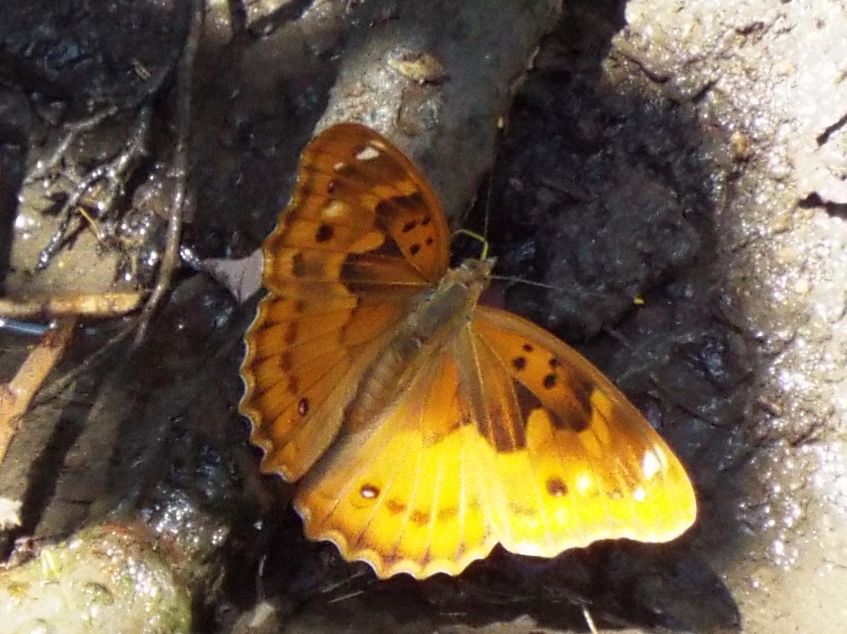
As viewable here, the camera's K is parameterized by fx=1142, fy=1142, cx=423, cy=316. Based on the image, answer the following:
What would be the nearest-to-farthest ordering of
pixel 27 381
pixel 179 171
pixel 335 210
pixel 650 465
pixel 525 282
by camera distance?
pixel 650 465
pixel 335 210
pixel 27 381
pixel 525 282
pixel 179 171

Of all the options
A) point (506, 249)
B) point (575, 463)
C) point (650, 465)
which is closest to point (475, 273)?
point (506, 249)

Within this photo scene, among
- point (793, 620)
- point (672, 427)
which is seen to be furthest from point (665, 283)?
point (793, 620)

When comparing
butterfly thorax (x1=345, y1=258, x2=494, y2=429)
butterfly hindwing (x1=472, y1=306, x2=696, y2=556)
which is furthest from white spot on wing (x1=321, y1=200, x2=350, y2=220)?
butterfly hindwing (x1=472, y1=306, x2=696, y2=556)

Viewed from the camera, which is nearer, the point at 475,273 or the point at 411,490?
the point at 411,490

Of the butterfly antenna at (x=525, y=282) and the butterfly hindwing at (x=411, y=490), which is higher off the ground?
the butterfly antenna at (x=525, y=282)

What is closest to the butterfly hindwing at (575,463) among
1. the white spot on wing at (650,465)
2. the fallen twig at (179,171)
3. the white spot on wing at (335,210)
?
the white spot on wing at (650,465)

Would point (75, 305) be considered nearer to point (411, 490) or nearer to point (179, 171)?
point (179, 171)

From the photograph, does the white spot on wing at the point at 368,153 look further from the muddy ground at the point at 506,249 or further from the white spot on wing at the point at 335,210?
the muddy ground at the point at 506,249
